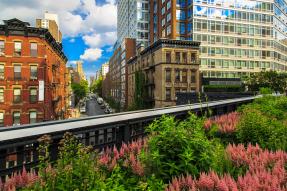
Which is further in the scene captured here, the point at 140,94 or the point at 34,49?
the point at 140,94

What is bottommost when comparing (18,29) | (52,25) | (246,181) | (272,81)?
(246,181)

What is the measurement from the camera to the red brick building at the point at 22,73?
1196 inches

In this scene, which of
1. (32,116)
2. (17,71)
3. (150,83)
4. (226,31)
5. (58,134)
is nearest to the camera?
(58,134)

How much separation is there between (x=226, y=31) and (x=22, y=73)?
46.1m

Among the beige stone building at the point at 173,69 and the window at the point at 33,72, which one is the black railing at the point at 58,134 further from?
the beige stone building at the point at 173,69

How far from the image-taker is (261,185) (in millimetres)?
2695

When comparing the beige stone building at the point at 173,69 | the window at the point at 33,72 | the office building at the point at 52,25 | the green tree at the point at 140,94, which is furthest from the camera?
the green tree at the point at 140,94

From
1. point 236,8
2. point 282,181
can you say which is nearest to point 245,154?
point 282,181

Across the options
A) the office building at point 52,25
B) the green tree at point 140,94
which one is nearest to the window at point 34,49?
the office building at point 52,25

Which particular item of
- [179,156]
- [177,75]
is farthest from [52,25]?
[179,156]

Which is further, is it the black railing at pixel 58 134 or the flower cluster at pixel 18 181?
the black railing at pixel 58 134

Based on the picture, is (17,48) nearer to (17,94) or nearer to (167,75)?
(17,94)

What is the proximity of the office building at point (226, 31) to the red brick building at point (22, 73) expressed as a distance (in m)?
31.4

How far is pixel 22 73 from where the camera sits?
31.3 meters
